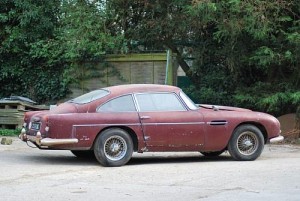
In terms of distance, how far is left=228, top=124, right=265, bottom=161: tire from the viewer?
1134cm

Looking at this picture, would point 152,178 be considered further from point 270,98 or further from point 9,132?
point 9,132

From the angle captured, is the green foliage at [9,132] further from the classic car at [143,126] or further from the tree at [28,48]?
the classic car at [143,126]

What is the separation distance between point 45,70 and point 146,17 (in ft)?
12.4

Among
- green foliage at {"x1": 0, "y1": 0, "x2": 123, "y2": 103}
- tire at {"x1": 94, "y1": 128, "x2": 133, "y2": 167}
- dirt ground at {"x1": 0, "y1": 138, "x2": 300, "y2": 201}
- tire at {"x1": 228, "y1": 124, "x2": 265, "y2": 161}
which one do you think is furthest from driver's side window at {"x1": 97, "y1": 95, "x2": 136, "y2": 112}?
green foliage at {"x1": 0, "y1": 0, "x2": 123, "y2": 103}

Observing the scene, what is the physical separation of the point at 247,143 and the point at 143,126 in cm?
222

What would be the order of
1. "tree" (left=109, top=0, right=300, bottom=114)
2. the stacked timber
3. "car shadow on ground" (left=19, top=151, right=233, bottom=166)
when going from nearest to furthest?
"car shadow on ground" (left=19, top=151, right=233, bottom=166) < "tree" (left=109, top=0, right=300, bottom=114) < the stacked timber

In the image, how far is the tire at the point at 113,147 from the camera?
416 inches

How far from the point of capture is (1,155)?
12.2 metres

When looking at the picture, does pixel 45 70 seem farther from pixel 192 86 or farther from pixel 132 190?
pixel 132 190

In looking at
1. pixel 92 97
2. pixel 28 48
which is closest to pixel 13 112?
pixel 28 48

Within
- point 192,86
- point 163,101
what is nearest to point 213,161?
point 163,101

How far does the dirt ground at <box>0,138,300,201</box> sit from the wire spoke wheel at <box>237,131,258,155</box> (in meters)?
0.31

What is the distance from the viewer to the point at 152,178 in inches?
368

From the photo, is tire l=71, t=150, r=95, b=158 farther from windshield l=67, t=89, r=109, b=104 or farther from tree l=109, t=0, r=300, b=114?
tree l=109, t=0, r=300, b=114
